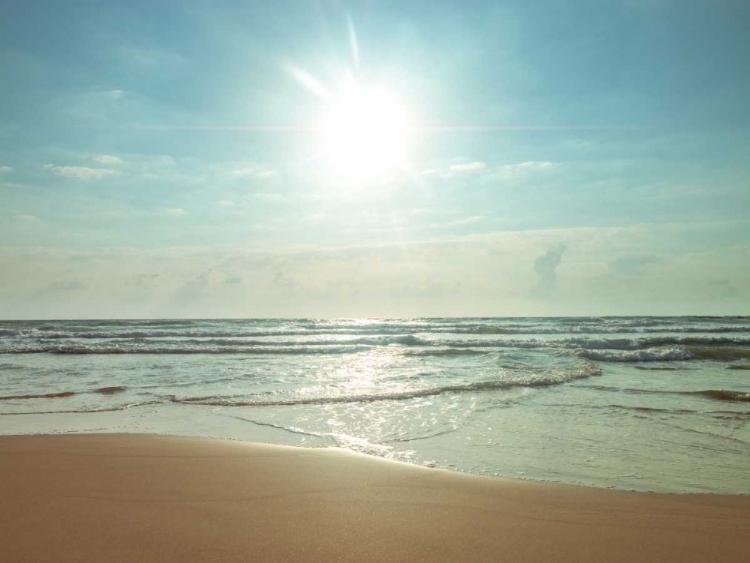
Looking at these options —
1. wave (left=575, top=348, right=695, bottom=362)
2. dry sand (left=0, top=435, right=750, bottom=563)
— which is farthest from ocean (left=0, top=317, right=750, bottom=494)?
wave (left=575, top=348, right=695, bottom=362)

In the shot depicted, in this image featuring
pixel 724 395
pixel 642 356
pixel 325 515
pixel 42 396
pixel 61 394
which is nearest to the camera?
pixel 325 515

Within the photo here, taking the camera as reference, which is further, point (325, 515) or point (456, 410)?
point (456, 410)

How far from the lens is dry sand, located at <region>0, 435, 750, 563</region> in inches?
122

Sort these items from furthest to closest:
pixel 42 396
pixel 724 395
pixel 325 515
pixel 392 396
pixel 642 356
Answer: pixel 642 356 → pixel 42 396 → pixel 724 395 → pixel 392 396 → pixel 325 515

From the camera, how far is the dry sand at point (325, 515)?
3.09 metres

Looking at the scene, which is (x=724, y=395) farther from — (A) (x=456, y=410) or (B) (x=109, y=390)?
(B) (x=109, y=390)

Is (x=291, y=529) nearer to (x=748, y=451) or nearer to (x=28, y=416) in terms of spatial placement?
(x=748, y=451)

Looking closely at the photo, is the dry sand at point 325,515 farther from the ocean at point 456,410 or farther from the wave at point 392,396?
the wave at point 392,396

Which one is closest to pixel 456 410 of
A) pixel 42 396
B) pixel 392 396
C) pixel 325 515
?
pixel 392 396

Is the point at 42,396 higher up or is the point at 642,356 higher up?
the point at 642,356

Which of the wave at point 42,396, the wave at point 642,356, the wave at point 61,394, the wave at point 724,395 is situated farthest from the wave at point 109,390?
the wave at point 642,356

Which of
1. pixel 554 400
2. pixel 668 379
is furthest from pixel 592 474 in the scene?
pixel 668 379

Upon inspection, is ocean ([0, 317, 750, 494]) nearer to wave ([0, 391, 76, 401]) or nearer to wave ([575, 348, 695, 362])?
wave ([0, 391, 76, 401])

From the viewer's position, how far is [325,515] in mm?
3654
